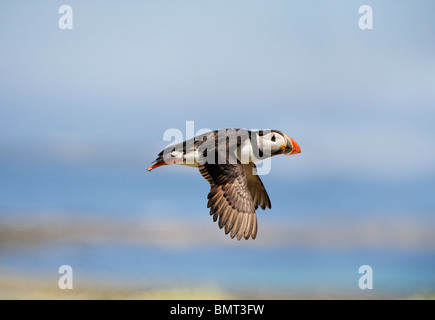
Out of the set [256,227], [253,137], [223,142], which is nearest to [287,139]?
[253,137]

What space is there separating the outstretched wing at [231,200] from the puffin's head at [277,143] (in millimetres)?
1060

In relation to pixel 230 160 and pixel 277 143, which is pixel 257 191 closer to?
pixel 277 143

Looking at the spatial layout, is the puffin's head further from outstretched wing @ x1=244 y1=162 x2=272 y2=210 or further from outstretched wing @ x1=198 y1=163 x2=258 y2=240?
outstretched wing @ x1=198 y1=163 x2=258 y2=240

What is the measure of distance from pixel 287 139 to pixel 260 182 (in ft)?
3.20

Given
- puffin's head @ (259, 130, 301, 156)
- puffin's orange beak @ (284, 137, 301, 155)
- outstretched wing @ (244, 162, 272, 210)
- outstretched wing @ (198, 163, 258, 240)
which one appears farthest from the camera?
outstretched wing @ (244, 162, 272, 210)

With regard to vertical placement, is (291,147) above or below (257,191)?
above

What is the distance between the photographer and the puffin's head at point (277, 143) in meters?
9.55

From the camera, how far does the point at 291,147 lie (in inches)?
382

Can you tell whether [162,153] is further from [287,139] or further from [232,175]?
[287,139]

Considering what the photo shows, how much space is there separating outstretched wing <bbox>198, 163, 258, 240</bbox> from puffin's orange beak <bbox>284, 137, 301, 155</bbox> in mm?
1338

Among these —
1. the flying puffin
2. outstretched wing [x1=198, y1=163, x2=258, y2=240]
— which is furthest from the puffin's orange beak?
outstretched wing [x1=198, y1=163, x2=258, y2=240]

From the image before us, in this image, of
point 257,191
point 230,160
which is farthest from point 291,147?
point 230,160

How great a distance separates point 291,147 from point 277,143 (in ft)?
0.80

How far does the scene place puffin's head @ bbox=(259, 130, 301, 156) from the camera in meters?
9.55
